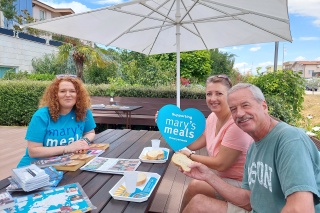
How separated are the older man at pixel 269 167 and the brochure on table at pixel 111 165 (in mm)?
488

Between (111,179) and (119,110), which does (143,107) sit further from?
(111,179)

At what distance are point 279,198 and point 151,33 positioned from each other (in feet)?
11.5

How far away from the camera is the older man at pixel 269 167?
926mm

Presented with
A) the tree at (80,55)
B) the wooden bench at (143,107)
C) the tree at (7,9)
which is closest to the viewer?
the wooden bench at (143,107)

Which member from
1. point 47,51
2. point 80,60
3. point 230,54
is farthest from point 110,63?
point 230,54

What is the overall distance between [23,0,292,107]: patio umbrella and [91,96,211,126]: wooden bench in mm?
1772

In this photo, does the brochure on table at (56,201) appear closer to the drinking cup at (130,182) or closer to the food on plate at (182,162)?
the drinking cup at (130,182)

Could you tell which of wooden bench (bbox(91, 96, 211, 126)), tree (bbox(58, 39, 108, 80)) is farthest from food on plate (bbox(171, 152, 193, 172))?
tree (bbox(58, 39, 108, 80))

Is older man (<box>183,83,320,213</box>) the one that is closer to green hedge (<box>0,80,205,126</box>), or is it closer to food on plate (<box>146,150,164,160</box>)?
food on plate (<box>146,150,164,160</box>)

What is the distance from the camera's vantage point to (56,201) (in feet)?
3.74

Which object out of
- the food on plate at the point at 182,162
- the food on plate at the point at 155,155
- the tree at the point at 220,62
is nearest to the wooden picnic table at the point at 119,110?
the food on plate at the point at 155,155

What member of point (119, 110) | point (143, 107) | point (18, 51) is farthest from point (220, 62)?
point (119, 110)

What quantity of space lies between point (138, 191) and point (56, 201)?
40cm

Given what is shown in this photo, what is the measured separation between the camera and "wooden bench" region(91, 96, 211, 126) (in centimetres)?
575
